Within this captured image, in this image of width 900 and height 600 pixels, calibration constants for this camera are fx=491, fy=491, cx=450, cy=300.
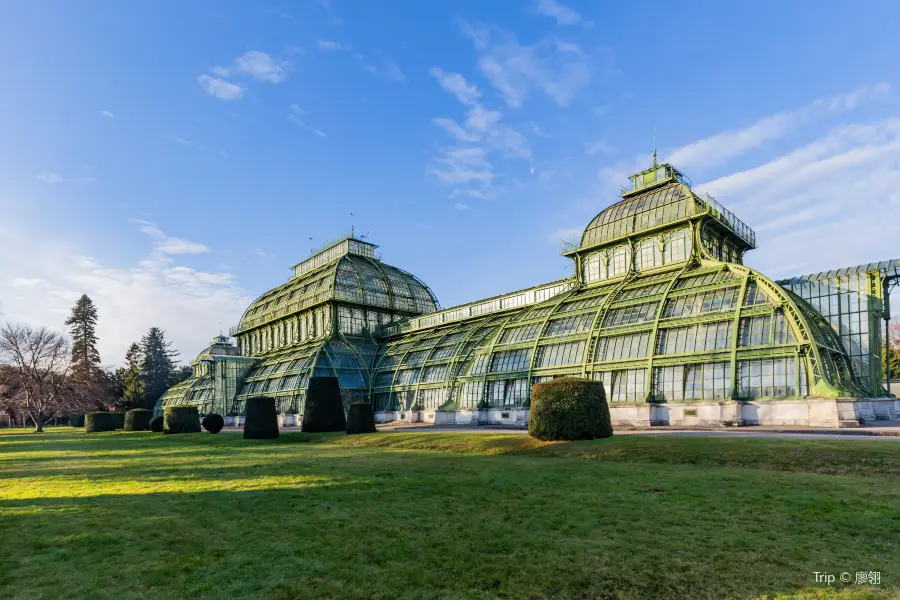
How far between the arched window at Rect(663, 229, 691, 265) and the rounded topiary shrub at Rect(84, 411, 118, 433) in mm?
70469

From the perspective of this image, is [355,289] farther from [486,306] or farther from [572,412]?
[572,412]

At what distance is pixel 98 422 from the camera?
63.8 metres

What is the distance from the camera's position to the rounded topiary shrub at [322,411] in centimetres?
3959

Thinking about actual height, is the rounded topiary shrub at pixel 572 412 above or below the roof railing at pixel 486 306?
below

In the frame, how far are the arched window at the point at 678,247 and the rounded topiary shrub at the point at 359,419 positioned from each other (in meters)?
28.8

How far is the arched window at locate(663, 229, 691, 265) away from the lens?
4200 centimetres

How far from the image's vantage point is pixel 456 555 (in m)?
8.08

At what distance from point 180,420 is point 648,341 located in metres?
45.8

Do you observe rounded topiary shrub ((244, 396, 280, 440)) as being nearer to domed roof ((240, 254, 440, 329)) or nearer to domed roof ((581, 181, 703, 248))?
domed roof ((581, 181, 703, 248))

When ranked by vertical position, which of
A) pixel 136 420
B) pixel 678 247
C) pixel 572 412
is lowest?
pixel 136 420

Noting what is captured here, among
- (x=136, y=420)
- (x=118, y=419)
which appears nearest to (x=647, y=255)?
(x=136, y=420)

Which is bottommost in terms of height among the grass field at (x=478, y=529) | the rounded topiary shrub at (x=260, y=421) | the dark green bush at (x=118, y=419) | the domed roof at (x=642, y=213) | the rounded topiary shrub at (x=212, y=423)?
the dark green bush at (x=118, y=419)

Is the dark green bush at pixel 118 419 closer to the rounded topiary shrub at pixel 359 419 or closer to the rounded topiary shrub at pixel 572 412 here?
the rounded topiary shrub at pixel 359 419

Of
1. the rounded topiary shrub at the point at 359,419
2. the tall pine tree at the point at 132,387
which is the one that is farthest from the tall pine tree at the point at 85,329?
the rounded topiary shrub at the point at 359,419
